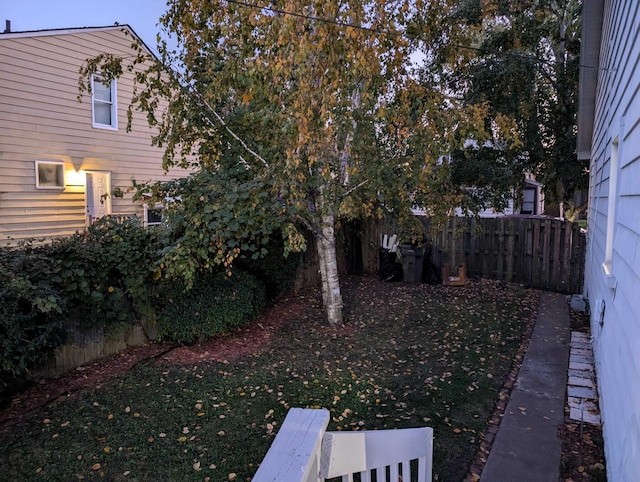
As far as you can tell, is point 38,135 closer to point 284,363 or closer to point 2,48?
point 2,48

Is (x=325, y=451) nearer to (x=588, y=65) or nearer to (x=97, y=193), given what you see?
(x=588, y=65)

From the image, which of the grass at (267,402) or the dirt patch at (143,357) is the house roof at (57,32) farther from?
the grass at (267,402)

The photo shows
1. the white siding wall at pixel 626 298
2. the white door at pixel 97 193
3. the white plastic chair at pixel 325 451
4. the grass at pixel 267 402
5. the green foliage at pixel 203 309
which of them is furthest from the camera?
the white door at pixel 97 193

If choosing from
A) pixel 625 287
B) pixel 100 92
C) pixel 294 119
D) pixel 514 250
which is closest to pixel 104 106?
pixel 100 92

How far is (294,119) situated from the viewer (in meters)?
4.42

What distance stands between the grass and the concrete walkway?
7.3 inches

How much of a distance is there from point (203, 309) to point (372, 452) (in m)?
3.99

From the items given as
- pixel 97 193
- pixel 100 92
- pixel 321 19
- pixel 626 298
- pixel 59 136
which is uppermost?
pixel 100 92

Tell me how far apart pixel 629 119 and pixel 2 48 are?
1024 cm

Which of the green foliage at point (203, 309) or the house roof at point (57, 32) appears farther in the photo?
the house roof at point (57, 32)

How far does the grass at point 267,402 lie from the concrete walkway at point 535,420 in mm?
186

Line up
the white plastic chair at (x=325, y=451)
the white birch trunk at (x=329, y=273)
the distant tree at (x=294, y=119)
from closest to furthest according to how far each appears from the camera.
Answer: the white plastic chair at (x=325, y=451) → the distant tree at (x=294, y=119) → the white birch trunk at (x=329, y=273)

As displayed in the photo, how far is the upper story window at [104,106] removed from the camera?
1041 cm

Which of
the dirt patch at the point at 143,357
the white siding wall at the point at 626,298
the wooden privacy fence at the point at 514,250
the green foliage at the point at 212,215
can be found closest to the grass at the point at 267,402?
the dirt patch at the point at 143,357
